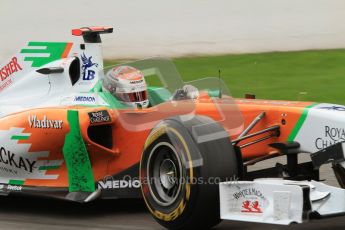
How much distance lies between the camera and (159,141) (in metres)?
6.10

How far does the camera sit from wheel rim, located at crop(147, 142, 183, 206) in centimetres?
604

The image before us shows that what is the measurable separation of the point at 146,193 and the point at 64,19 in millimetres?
13025

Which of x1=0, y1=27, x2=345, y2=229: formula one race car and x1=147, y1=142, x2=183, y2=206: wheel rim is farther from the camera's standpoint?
x1=147, y1=142, x2=183, y2=206: wheel rim

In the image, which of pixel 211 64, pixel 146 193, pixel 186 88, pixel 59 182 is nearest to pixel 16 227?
pixel 59 182

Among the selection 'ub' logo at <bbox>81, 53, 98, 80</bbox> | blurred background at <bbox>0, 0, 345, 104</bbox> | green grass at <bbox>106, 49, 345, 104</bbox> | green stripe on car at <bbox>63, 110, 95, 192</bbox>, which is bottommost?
green grass at <bbox>106, 49, 345, 104</bbox>

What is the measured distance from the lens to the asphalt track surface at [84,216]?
6.39 meters

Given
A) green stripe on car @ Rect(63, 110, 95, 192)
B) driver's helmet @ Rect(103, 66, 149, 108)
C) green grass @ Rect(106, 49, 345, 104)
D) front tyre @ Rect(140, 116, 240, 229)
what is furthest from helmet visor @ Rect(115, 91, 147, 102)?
green grass @ Rect(106, 49, 345, 104)

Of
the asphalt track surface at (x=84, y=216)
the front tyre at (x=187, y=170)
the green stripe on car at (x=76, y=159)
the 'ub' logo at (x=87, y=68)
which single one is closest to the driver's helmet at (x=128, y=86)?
the 'ub' logo at (x=87, y=68)

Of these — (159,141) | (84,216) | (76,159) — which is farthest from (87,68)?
(159,141)

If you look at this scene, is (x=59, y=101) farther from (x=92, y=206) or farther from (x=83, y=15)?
(x=83, y=15)

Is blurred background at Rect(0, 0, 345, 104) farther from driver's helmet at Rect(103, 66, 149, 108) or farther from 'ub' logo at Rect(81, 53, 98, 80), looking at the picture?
driver's helmet at Rect(103, 66, 149, 108)

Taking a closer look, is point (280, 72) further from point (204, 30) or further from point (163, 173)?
point (163, 173)

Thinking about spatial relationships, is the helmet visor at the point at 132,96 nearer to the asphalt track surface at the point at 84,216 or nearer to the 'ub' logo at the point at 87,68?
the 'ub' logo at the point at 87,68

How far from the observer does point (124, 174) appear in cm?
685
